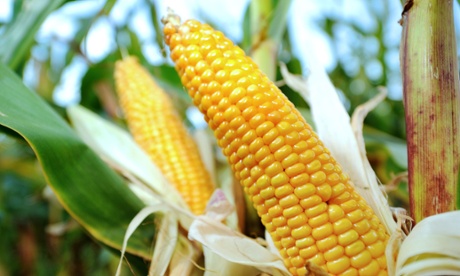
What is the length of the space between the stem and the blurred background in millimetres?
475

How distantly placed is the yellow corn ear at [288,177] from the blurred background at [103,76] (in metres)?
0.46

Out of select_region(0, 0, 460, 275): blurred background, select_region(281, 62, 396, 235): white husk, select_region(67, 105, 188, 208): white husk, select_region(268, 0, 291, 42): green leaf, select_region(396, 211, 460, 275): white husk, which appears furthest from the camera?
select_region(0, 0, 460, 275): blurred background

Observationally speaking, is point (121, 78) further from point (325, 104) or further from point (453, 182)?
point (453, 182)

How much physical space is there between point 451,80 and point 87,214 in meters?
0.41

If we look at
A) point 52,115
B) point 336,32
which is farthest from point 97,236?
point 336,32

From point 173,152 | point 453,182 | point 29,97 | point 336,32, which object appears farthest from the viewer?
point 336,32

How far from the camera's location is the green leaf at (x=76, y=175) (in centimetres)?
50

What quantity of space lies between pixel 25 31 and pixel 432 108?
2.05 feet

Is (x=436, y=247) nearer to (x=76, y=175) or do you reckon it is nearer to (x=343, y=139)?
(x=343, y=139)

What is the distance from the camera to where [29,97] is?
1.79 ft

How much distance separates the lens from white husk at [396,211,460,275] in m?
0.36

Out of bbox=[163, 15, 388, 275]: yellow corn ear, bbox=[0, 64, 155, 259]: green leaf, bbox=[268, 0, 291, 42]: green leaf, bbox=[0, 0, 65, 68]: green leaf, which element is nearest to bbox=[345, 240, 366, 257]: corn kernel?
bbox=[163, 15, 388, 275]: yellow corn ear

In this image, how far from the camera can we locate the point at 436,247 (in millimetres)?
362

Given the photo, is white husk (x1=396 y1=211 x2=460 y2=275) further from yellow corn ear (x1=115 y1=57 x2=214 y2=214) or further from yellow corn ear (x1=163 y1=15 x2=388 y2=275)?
yellow corn ear (x1=115 y1=57 x2=214 y2=214)
